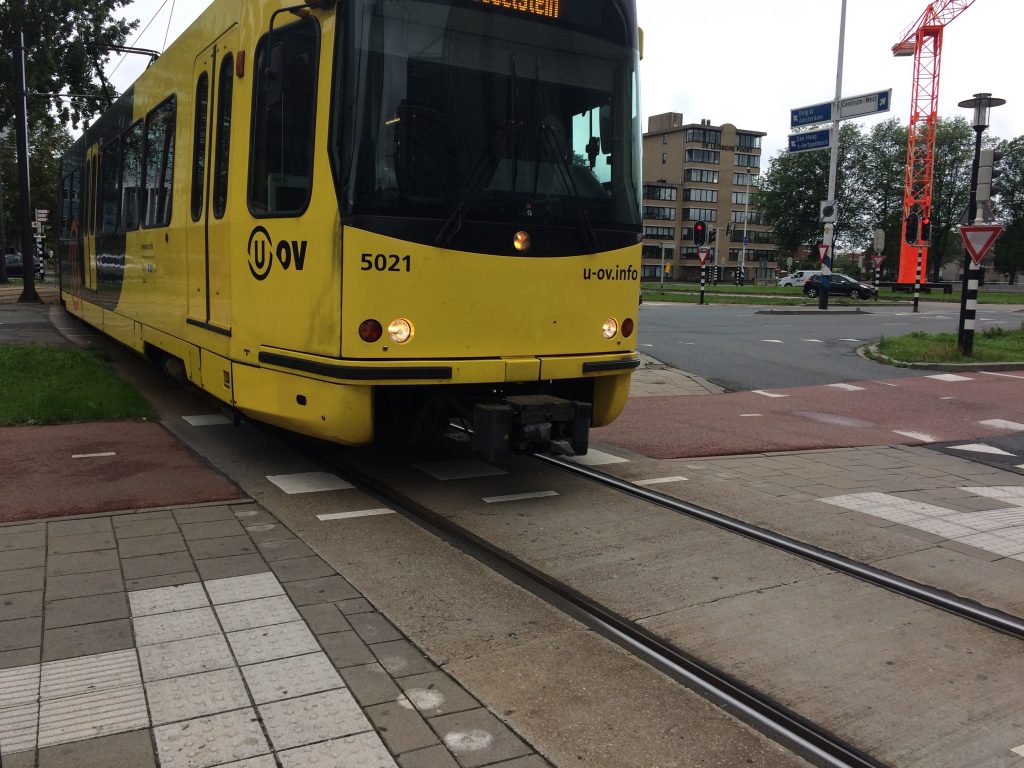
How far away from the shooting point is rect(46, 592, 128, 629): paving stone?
151 inches

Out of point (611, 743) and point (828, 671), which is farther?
point (828, 671)

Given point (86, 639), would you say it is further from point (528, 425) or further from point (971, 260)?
point (971, 260)

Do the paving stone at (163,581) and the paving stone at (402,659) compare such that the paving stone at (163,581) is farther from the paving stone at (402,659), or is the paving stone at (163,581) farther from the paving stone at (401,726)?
the paving stone at (401,726)

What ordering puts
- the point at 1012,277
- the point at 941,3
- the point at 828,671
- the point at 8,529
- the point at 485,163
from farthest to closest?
the point at 1012,277 < the point at 941,3 < the point at 485,163 < the point at 8,529 < the point at 828,671

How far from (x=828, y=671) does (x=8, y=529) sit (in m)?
4.42

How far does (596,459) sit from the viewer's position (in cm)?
734

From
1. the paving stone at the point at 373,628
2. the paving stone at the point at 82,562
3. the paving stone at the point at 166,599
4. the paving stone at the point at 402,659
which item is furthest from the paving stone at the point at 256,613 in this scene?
the paving stone at the point at 82,562

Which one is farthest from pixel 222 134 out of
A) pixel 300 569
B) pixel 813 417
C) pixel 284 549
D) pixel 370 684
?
pixel 813 417

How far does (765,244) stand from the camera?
123250mm

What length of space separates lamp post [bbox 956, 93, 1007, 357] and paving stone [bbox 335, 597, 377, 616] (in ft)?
43.0

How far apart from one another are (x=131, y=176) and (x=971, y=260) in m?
12.4

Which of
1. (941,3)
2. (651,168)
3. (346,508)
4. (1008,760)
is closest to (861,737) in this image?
(1008,760)

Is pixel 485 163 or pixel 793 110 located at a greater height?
pixel 793 110

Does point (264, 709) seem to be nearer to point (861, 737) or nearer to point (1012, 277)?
point (861, 737)
